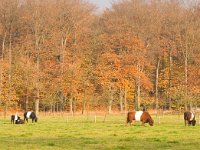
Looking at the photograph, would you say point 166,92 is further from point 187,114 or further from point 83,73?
point 187,114

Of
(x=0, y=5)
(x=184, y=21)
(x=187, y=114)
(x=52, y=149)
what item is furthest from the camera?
(x=184, y=21)

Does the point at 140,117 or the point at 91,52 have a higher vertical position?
the point at 91,52

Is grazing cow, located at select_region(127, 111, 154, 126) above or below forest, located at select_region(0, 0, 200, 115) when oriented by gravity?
below

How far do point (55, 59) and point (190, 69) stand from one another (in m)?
19.1

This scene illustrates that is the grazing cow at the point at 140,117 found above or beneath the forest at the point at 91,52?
beneath

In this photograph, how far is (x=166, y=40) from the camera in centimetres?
7075

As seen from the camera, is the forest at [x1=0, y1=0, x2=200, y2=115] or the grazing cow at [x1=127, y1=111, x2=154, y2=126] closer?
the grazing cow at [x1=127, y1=111, x2=154, y2=126]

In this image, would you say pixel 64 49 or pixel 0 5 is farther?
pixel 64 49

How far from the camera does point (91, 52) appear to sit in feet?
238

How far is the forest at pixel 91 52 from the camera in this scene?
65875mm

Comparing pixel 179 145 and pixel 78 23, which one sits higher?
pixel 78 23

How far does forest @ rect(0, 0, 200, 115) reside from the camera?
216 feet

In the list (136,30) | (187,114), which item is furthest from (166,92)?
(187,114)

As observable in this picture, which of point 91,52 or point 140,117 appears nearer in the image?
point 140,117
